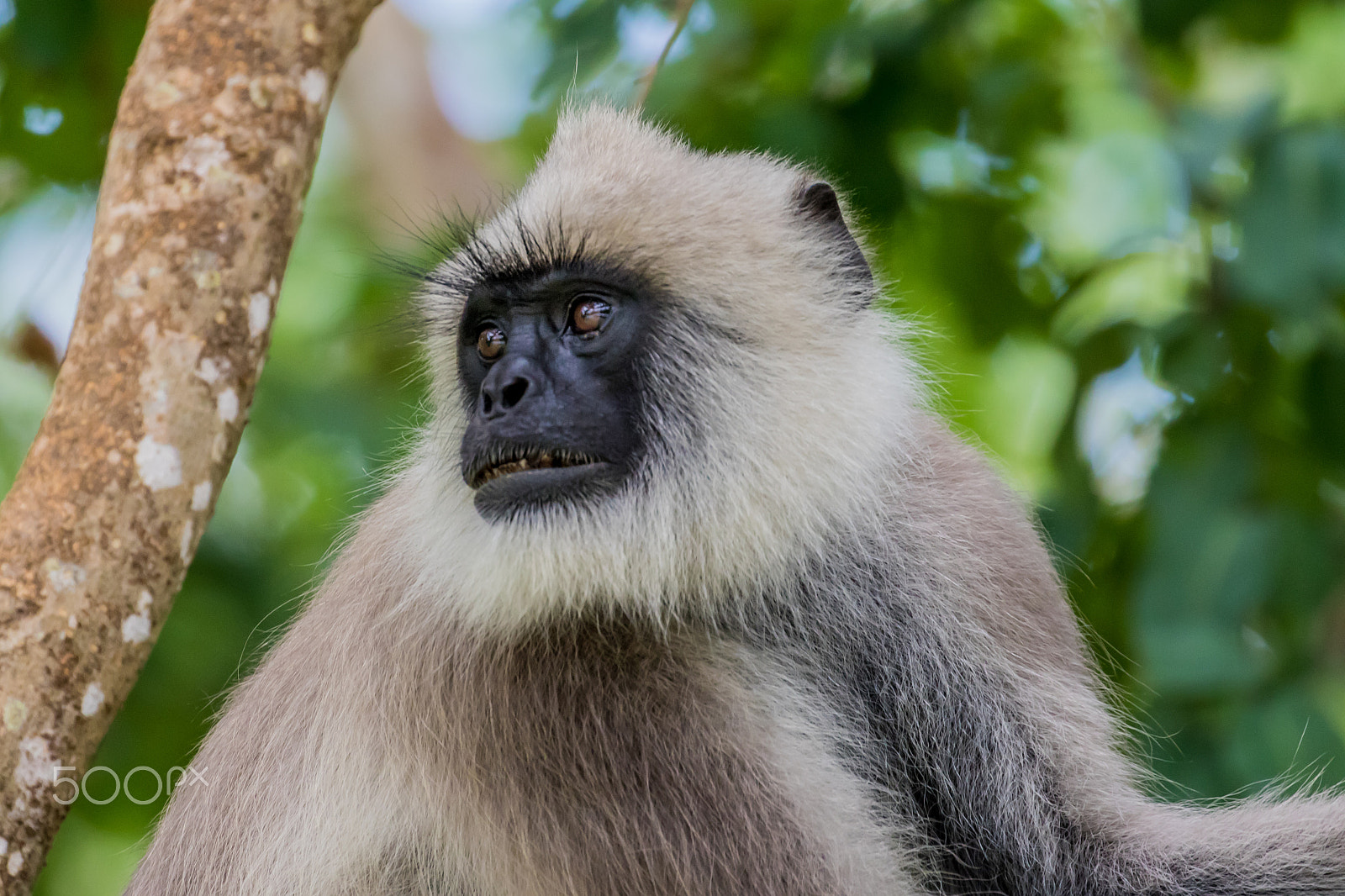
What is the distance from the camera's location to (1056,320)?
4.68 meters

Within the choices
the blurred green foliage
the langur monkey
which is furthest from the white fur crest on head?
the blurred green foliage

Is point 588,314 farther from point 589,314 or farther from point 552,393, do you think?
point 552,393

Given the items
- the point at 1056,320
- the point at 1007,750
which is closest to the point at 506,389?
the point at 1007,750

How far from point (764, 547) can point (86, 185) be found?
2929 millimetres

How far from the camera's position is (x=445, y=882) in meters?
2.78

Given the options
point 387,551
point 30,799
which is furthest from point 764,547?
point 30,799

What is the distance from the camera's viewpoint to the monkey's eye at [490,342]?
2.97 metres

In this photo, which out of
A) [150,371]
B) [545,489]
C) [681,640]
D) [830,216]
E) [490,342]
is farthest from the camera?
[830,216]

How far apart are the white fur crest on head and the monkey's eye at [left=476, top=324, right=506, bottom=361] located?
0.15 meters

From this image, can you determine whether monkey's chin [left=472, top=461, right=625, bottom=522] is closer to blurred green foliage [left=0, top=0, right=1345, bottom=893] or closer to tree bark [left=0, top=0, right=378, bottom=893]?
tree bark [left=0, top=0, right=378, bottom=893]

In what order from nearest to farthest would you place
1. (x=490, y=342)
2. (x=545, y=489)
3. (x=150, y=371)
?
(x=150, y=371), (x=545, y=489), (x=490, y=342)

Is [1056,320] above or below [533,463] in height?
below

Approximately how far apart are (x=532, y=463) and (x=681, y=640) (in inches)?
18.6

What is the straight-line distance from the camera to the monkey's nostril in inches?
107
